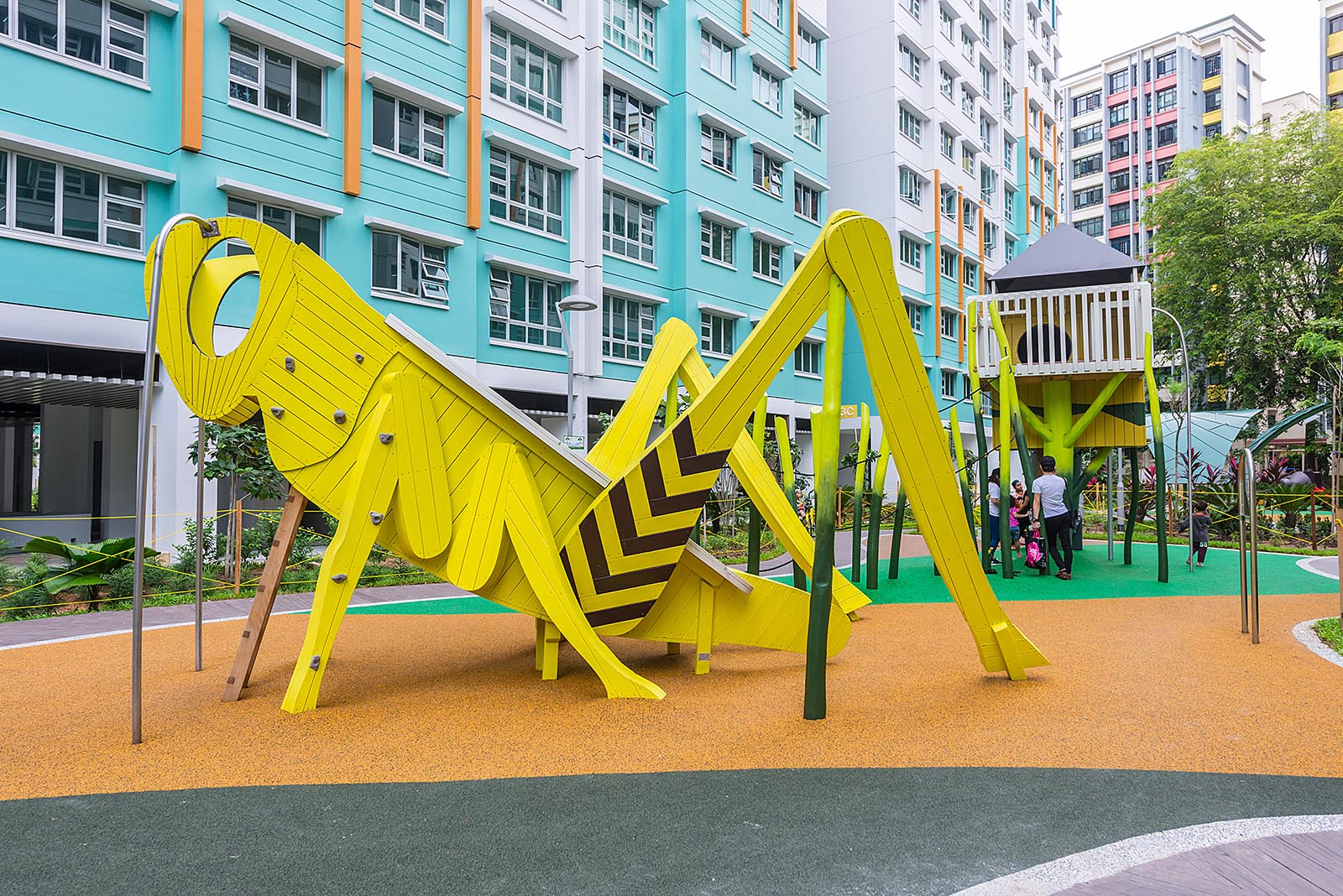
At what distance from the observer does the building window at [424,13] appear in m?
19.8

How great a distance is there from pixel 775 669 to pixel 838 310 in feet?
9.25

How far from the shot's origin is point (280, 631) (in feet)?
27.6

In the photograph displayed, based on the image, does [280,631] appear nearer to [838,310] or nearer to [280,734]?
[280,734]

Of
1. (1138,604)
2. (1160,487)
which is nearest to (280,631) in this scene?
(1138,604)

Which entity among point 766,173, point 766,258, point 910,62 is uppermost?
point 910,62

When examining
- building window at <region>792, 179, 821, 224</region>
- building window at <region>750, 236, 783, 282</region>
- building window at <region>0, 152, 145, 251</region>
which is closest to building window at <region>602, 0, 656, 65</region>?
building window at <region>750, 236, 783, 282</region>

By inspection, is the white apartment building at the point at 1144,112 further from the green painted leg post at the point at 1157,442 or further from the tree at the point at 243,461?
the tree at the point at 243,461

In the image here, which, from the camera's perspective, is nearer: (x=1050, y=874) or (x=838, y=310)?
(x=1050, y=874)

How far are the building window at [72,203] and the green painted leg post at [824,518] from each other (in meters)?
15.1

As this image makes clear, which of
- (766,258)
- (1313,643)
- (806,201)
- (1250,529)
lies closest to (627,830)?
(1250,529)

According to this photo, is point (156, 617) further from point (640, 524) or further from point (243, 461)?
point (640, 524)

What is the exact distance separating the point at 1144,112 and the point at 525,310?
65.4 meters

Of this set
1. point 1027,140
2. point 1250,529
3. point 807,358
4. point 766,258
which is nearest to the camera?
point 1250,529

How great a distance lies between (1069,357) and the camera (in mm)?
13516
